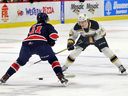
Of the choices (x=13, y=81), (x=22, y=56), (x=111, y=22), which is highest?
(x=22, y=56)

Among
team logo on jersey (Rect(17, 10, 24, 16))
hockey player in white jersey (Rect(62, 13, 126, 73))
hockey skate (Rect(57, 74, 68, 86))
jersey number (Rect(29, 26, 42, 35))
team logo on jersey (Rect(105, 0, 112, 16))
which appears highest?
jersey number (Rect(29, 26, 42, 35))

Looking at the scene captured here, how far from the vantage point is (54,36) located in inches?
272

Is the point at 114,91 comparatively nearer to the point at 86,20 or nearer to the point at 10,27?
the point at 86,20

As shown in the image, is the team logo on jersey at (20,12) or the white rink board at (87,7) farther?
the white rink board at (87,7)

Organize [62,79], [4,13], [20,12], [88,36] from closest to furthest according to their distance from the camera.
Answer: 1. [62,79]
2. [88,36]
3. [4,13]
4. [20,12]

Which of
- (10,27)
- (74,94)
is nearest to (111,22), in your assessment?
(10,27)

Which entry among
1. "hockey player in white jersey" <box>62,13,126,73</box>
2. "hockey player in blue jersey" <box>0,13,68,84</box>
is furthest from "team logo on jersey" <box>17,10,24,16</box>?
"hockey player in blue jersey" <box>0,13,68,84</box>

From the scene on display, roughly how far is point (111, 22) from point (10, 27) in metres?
5.13

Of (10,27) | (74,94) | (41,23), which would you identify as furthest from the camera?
(10,27)

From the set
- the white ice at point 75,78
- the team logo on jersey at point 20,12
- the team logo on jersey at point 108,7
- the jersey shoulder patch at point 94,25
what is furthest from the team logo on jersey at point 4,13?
the jersey shoulder patch at point 94,25

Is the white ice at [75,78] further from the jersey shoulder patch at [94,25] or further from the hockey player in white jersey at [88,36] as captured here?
the jersey shoulder patch at [94,25]

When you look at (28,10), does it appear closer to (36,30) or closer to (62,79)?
(36,30)

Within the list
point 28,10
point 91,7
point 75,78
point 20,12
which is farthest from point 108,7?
point 75,78

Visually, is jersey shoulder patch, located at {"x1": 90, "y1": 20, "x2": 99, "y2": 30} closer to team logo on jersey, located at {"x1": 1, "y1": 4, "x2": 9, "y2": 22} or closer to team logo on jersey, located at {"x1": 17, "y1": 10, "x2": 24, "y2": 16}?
team logo on jersey, located at {"x1": 1, "y1": 4, "x2": 9, "y2": 22}
